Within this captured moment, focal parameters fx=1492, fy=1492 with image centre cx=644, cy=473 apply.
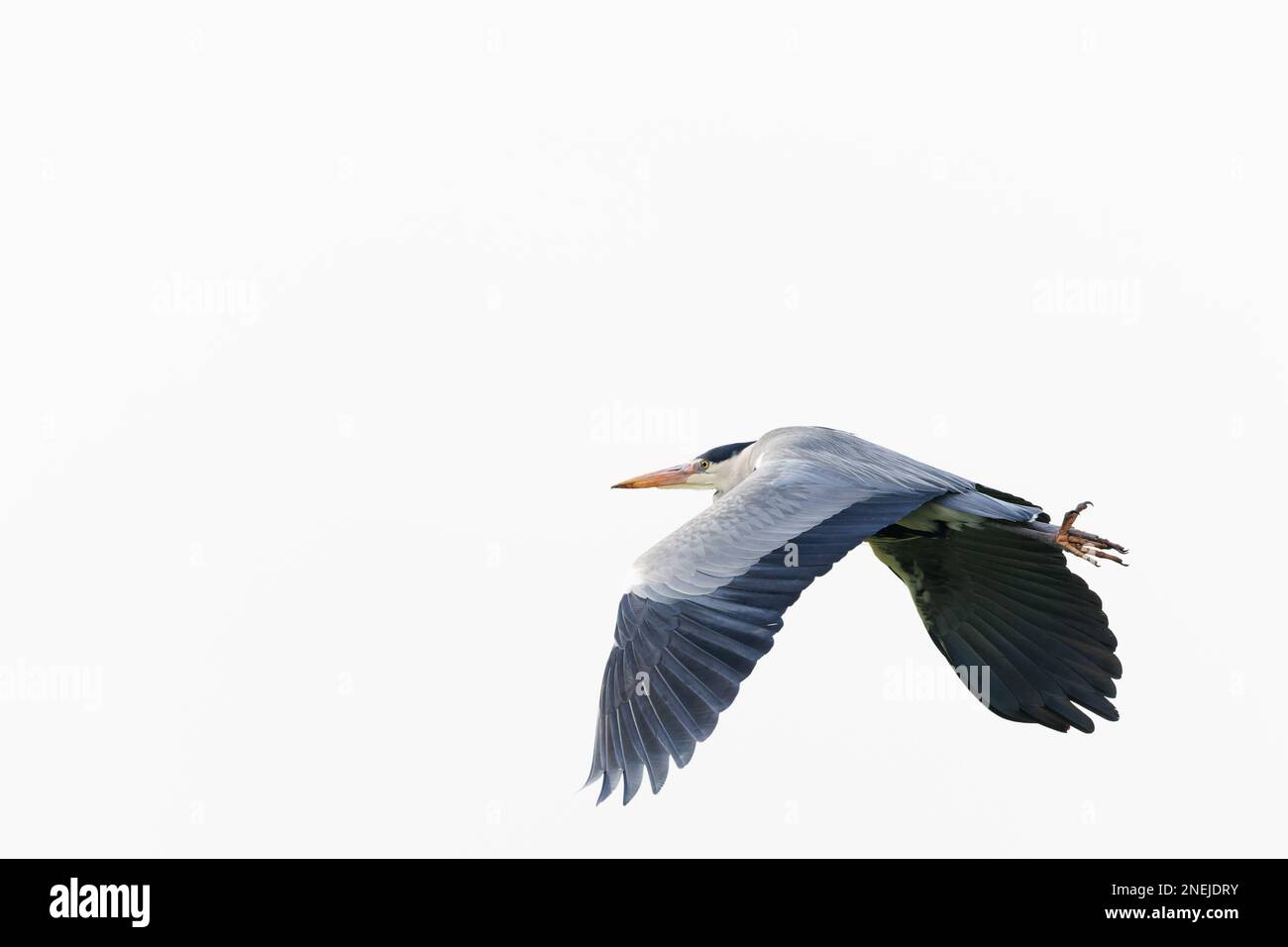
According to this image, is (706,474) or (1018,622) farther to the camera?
(706,474)

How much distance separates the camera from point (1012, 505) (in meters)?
6.82

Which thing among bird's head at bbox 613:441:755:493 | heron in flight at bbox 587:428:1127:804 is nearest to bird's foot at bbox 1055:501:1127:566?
heron in flight at bbox 587:428:1127:804

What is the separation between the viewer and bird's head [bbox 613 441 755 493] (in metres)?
7.80

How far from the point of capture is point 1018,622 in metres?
7.24

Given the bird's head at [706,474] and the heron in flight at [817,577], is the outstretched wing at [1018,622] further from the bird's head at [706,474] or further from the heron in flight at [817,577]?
the bird's head at [706,474]

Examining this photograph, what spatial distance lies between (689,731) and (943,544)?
8.48 ft

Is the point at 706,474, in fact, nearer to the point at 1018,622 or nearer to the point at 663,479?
the point at 663,479

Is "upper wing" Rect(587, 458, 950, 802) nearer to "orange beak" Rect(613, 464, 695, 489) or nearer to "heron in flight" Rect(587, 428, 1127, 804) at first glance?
"heron in flight" Rect(587, 428, 1127, 804)

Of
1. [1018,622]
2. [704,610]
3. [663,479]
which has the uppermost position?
[663,479]

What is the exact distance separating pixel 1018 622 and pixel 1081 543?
2.22 ft

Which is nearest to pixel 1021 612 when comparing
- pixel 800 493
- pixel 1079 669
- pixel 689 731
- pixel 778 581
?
pixel 1079 669

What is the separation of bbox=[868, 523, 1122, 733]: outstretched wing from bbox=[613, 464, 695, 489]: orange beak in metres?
1.18

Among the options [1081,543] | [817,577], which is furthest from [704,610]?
[1081,543]

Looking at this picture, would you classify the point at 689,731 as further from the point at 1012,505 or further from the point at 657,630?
the point at 1012,505
